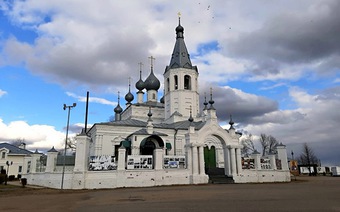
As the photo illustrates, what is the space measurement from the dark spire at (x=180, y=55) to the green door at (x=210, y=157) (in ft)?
53.3

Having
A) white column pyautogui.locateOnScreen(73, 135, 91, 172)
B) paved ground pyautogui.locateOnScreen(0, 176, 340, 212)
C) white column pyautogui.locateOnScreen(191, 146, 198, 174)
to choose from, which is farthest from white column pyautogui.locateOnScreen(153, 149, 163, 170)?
paved ground pyautogui.locateOnScreen(0, 176, 340, 212)

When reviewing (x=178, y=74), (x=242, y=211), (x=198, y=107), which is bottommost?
(x=242, y=211)

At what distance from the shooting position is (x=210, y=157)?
3391 centimetres

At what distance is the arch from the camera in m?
29.3

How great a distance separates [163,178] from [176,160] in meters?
2.36

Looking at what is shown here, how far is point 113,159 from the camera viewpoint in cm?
2381

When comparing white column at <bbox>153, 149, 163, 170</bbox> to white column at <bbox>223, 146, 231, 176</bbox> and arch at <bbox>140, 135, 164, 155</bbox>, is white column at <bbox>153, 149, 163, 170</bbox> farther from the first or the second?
white column at <bbox>223, 146, 231, 176</bbox>

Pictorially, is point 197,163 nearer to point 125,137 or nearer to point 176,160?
point 176,160

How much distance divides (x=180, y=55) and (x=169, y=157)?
80.7 ft

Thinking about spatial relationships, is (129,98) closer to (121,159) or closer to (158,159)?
(158,159)

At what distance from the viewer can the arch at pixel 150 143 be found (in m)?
29.3

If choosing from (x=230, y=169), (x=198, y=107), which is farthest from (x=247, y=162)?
(x=198, y=107)

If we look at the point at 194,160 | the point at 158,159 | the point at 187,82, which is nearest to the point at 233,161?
the point at 194,160

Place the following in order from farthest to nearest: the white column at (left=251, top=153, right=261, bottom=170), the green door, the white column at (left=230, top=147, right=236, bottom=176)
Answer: the green door → the white column at (left=251, top=153, right=261, bottom=170) → the white column at (left=230, top=147, right=236, bottom=176)
